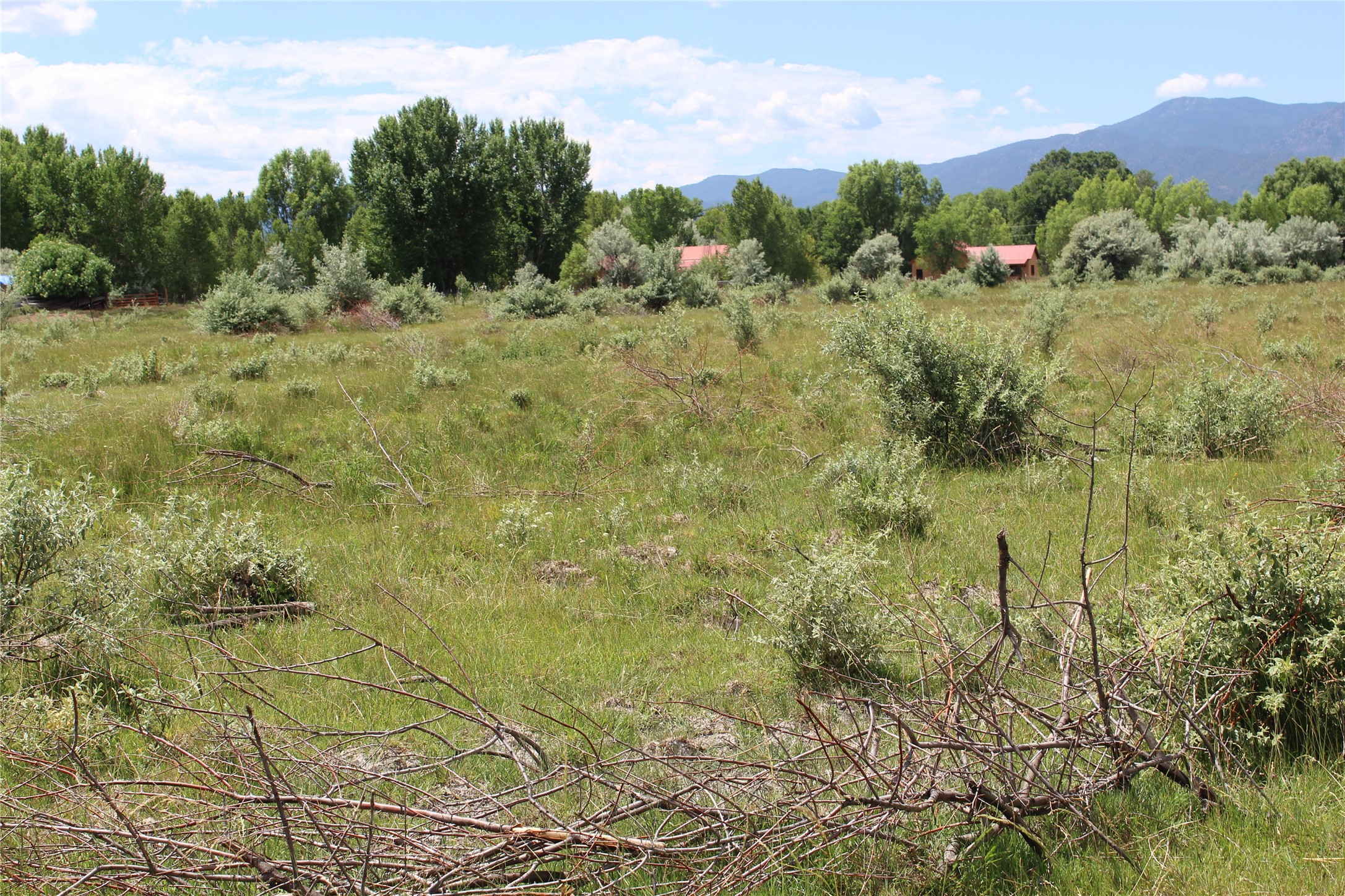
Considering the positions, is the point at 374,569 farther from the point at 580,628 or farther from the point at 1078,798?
the point at 1078,798

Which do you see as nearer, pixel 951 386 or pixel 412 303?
pixel 951 386

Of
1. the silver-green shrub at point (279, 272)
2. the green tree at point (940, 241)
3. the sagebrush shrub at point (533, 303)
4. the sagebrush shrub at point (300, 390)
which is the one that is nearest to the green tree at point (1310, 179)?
the green tree at point (940, 241)

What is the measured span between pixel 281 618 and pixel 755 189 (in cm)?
4844

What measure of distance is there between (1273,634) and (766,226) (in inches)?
1915

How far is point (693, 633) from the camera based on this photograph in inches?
174

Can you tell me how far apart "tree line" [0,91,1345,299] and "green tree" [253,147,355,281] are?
0.36 feet

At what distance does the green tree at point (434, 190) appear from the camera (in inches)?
Answer: 1411

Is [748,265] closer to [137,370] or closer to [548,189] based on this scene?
[548,189]

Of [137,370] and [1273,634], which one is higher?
[137,370]

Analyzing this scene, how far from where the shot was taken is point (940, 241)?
6353cm

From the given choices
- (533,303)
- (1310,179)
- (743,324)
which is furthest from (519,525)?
(1310,179)

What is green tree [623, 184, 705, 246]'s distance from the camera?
213 feet

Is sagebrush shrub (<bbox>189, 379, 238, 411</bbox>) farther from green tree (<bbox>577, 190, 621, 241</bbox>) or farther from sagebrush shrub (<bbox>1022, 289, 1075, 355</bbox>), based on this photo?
green tree (<bbox>577, 190, 621, 241</bbox>)

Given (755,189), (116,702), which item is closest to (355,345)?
(116,702)
